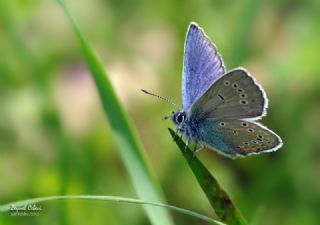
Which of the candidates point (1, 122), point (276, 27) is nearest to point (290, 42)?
point (276, 27)

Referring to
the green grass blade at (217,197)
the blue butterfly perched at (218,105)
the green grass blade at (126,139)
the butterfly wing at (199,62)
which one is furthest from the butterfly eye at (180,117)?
the green grass blade at (217,197)

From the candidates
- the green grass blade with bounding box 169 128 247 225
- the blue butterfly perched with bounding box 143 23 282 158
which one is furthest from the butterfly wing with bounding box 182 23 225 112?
the green grass blade with bounding box 169 128 247 225

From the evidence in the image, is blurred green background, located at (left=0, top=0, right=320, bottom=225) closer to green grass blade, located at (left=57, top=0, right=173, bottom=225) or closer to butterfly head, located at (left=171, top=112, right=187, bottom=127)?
butterfly head, located at (left=171, top=112, right=187, bottom=127)

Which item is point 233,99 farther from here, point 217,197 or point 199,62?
point 217,197

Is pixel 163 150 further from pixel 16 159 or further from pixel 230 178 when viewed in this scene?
pixel 16 159

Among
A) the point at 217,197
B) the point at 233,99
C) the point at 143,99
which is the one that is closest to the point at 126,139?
the point at 217,197

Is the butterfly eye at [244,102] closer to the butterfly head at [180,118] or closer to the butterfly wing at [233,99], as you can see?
the butterfly wing at [233,99]

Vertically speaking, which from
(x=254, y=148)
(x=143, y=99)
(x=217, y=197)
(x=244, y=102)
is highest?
(x=143, y=99)

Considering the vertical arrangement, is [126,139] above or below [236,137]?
above
